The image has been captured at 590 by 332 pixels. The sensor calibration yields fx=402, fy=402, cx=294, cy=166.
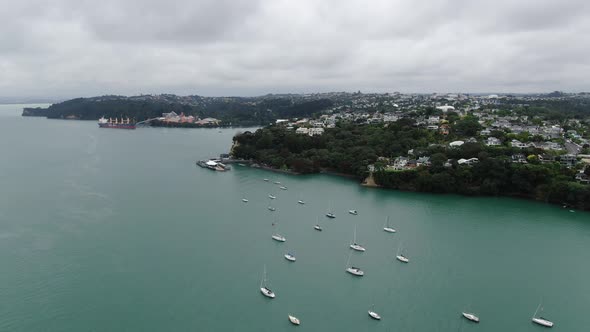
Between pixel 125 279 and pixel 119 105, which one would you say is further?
pixel 119 105

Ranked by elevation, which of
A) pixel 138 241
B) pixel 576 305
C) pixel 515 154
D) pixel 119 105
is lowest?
pixel 576 305

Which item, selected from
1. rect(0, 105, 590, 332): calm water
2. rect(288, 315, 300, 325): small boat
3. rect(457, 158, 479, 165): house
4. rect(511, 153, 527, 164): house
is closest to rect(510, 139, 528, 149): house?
rect(511, 153, 527, 164): house

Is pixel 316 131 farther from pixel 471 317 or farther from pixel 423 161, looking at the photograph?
pixel 471 317

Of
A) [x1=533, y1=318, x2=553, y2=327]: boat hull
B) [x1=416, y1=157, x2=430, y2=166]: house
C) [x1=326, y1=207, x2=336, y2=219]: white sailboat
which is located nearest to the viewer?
[x1=533, y1=318, x2=553, y2=327]: boat hull

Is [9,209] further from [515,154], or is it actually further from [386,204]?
[515,154]

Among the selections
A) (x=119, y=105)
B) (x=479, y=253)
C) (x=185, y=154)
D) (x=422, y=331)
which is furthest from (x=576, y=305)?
(x=119, y=105)

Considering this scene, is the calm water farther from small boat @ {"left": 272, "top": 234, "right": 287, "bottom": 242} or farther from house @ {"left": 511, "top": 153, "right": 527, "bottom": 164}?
house @ {"left": 511, "top": 153, "right": 527, "bottom": 164}

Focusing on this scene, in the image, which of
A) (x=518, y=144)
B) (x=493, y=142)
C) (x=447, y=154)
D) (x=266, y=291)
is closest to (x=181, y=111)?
(x=447, y=154)
